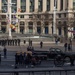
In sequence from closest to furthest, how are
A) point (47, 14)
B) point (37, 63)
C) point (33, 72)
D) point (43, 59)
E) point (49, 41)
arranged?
point (33, 72) < point (37, 63) < point (43, 59) < point (49, 41) < point (47, 14)

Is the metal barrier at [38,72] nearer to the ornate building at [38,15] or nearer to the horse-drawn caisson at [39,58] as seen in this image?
the horse-drawn caisson at [39,58]

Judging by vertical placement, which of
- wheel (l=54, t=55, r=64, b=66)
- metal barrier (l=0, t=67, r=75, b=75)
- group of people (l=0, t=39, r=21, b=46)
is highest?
metal barrier (l=0, t=67, r=75, b=75)

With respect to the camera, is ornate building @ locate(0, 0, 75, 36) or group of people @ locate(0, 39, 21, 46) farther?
ornate building @ locate(0, 0, 75, 36)

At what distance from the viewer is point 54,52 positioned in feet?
132

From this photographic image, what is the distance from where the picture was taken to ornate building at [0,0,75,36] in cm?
11800

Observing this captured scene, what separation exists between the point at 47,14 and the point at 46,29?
615 centimetres

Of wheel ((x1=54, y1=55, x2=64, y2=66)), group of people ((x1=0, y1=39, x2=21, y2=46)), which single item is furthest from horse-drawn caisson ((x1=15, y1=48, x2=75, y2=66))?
group of people ((x1=0, y1=39, x2=21, y2=46))

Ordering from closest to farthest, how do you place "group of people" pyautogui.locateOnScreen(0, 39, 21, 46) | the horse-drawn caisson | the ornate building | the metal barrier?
the metal barrier → the horse-drawn caisson → "group of people" pyautogui.locateOnScreen(0, 39, 21, 46) → the ornate building

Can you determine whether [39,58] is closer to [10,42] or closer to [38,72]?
[38,72]

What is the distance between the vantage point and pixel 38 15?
12050 centimetres

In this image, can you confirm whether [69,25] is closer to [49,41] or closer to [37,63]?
[49,41]

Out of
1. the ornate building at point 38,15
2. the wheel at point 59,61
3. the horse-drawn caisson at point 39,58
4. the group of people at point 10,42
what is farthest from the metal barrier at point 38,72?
the ornate building at point 38,15

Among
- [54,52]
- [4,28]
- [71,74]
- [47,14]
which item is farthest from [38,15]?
[71,74]

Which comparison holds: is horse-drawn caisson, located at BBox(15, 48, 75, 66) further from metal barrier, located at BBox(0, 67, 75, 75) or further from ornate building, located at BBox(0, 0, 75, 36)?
ornate building, located at BBox(0, 0, 75, 36)
